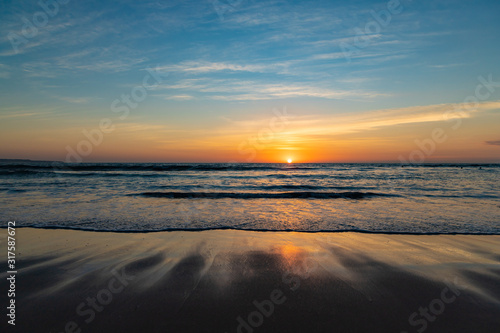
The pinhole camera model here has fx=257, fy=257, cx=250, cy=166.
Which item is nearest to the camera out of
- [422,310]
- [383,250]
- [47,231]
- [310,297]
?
[422,310]

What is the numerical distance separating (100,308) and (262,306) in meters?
2.21

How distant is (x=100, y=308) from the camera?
351cm

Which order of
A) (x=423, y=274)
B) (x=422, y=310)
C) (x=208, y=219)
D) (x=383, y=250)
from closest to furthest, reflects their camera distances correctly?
1. (x=422, y=310)
2. (x=423, y=274)
3. (x=383, y=250)
4. (x=208, y=219)

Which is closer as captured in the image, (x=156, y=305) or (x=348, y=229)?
(x=156, y=305)

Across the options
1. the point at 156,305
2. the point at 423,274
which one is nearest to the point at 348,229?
the point at 423,274

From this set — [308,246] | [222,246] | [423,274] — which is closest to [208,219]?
[222,246]

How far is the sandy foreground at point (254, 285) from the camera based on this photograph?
10.4 ft

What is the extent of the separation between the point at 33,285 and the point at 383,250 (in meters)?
6.89

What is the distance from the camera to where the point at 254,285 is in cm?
415

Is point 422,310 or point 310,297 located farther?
point 310,297

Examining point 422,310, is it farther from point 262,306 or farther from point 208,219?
point 208,219

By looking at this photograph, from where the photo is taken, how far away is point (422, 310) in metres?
3.49

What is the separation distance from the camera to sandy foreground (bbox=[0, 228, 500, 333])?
316cm

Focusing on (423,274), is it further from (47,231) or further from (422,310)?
(47,231)
